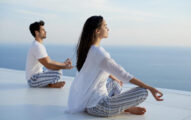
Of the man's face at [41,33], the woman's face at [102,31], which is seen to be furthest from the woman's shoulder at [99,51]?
the man's face at [41,33]

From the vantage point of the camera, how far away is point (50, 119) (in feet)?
7.29

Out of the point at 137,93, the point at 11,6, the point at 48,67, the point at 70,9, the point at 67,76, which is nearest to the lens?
the point at 137,93

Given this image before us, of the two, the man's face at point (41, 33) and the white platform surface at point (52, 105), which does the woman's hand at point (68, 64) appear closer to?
the white platform surface at point (52, 105)

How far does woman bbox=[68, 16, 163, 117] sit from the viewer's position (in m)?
2.09

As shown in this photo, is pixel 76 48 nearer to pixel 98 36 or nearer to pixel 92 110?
pixel 98 36

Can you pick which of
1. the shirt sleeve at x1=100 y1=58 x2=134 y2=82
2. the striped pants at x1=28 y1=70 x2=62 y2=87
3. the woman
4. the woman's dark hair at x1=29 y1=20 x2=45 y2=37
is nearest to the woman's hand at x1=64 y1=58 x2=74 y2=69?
the striped pants at x1=28 y1=70 x2=62 y2=87

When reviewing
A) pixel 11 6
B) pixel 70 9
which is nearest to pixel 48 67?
pixel 11 6

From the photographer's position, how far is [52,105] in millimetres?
2654

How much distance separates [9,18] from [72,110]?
8.60 m

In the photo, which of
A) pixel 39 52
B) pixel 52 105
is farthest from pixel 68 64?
pixel 52 105

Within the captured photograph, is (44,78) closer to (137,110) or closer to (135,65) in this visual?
(137,110)

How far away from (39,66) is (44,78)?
158 millimetres

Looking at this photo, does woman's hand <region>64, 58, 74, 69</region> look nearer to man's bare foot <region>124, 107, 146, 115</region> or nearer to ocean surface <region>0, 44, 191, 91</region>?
ocean surface <region>0, 44, 191, 91</region>

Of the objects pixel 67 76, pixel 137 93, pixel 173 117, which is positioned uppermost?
pixel 137 93
